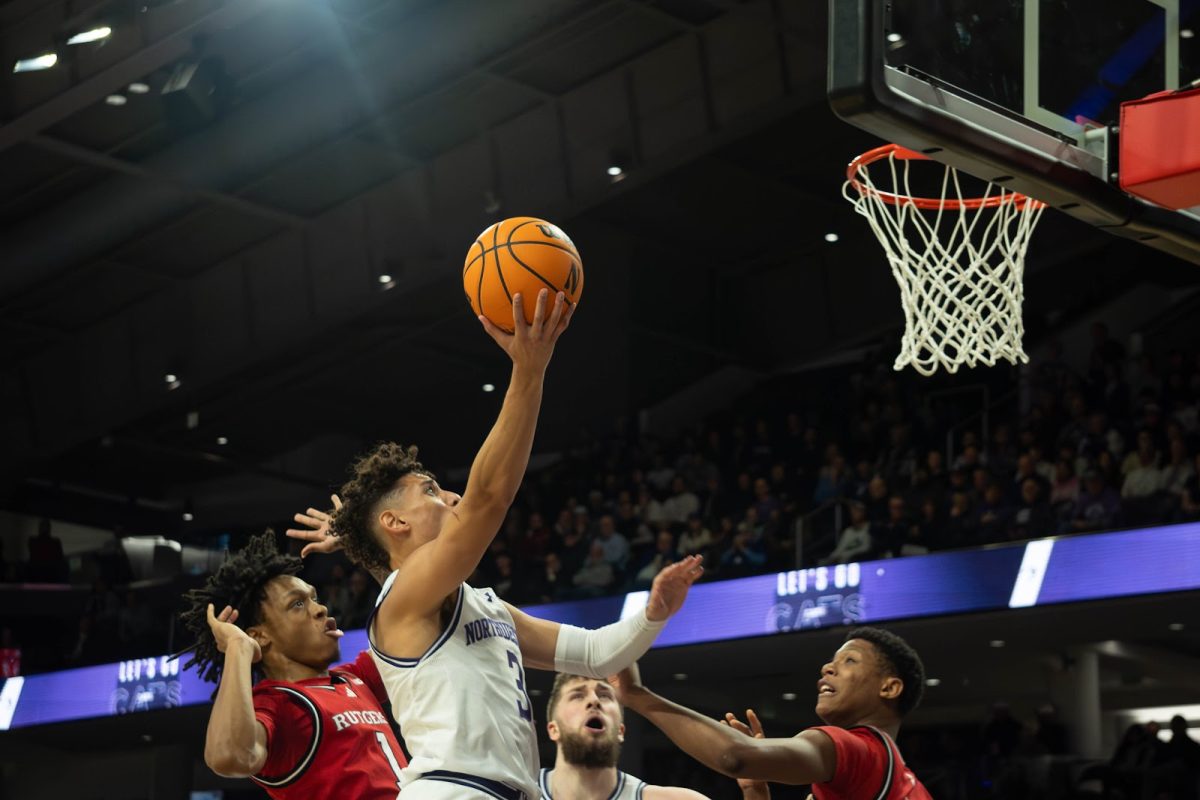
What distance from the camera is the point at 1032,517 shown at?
12016 mm

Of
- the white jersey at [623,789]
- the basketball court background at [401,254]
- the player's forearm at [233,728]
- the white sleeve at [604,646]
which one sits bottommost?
the white jersey at [623,789]

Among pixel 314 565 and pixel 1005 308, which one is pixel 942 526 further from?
pixel 314 565

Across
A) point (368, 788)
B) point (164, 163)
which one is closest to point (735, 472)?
point (164, 163)

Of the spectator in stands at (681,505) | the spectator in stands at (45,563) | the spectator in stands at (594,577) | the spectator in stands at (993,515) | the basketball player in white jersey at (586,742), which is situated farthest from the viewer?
the spectator in stands at (45,563)

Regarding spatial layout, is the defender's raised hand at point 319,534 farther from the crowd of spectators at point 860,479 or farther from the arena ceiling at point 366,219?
the arena ceiling at point 366,219

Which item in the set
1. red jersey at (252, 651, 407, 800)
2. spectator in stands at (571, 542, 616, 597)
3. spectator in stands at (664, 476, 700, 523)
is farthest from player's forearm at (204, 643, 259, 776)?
spectator in stands at (664, 476, 700, 523)

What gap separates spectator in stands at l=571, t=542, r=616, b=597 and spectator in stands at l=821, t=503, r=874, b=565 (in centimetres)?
229

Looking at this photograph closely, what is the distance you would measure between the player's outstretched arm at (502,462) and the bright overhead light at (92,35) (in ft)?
33.4

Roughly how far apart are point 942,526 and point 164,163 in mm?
8377

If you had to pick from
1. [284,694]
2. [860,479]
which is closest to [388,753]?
[284,694]

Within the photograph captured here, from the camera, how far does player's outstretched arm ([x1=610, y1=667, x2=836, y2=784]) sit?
4.30 meters

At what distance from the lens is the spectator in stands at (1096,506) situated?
11617 millimetres

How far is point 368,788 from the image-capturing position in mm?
4465

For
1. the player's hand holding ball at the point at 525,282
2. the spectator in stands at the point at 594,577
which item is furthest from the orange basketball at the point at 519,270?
the spectator in stands at the point at 594,577
